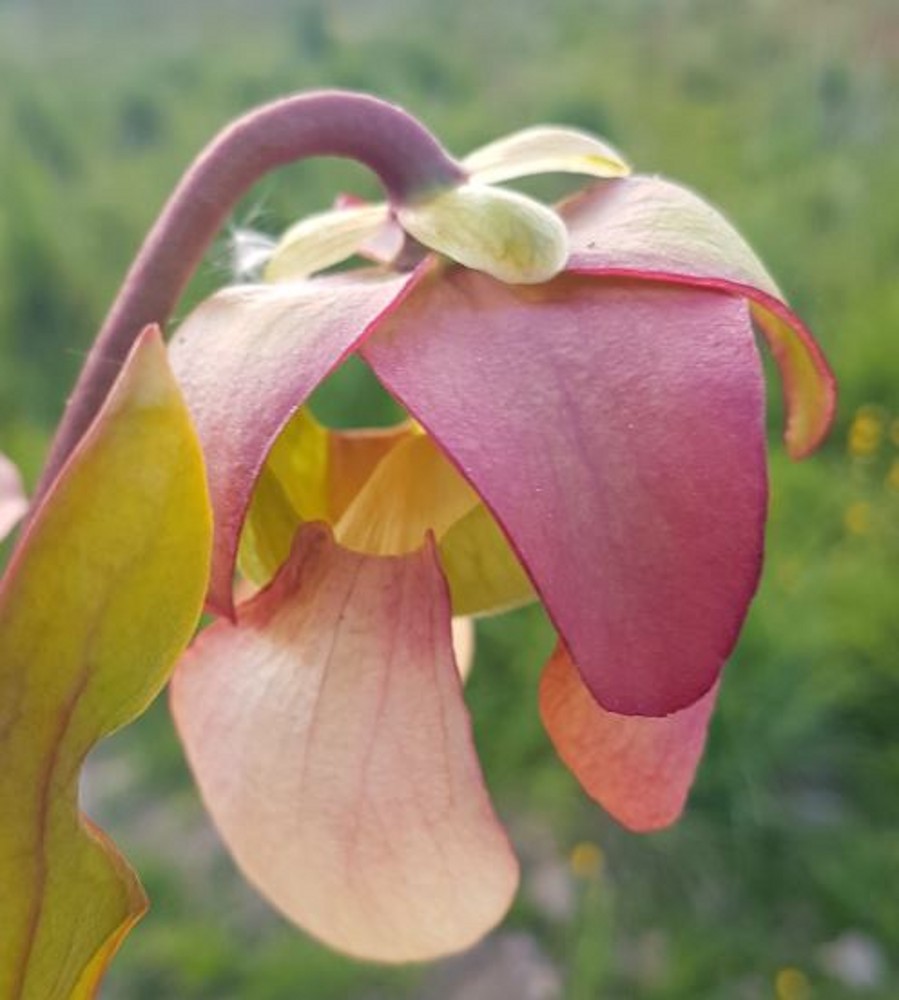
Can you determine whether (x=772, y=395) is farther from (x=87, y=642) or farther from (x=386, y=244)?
(x=87, y=642)

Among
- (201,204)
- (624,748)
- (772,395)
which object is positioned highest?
(201,204)

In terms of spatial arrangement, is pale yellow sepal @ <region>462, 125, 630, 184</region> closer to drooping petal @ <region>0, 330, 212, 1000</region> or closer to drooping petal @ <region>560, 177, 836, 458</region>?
drooping petal @ <region>560, 177, 836, 458</region>

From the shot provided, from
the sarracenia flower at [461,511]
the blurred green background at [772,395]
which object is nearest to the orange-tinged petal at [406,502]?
the sarracenia flower at [461,511]

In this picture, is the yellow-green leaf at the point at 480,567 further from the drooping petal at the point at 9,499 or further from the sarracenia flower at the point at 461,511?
the drooping petal at the point at 9,499

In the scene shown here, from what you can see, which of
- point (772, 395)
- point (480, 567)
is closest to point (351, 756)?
point (480, 567)

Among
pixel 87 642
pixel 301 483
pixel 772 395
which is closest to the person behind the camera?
pixel 87 642

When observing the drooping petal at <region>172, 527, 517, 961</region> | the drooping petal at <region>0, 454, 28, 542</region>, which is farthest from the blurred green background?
the drooping petal at <region>172, 527, 517, 961</region>

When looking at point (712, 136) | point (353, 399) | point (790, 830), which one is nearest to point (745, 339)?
point (790, 830)
